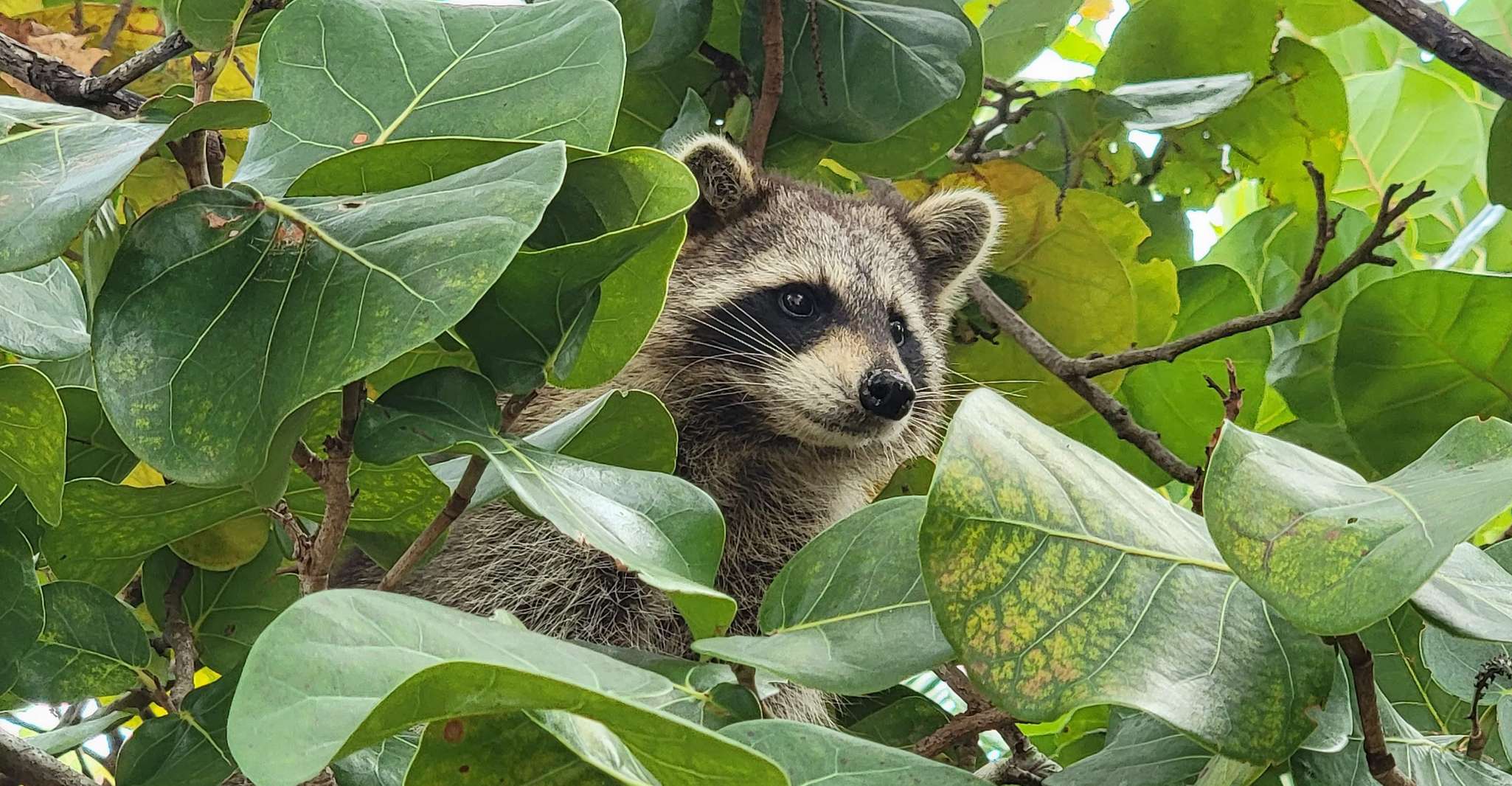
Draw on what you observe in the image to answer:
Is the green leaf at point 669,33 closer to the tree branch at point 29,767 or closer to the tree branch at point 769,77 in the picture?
the tree branch at point 769,77

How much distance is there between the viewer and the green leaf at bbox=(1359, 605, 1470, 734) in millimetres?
1594

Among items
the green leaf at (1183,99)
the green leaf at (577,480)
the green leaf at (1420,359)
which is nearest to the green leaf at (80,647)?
the green leaf at (577,480)

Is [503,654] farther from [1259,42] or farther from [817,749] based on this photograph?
[1259,42]

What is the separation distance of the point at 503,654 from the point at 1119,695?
1.37ft

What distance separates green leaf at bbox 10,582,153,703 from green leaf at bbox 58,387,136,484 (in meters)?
0.13

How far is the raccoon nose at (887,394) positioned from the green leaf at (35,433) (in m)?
1.57

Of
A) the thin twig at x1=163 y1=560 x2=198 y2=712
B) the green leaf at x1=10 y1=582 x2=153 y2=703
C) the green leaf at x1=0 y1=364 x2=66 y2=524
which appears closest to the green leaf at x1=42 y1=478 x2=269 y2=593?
the green leaf at x1=10 y1=582 x2=153 y2=703

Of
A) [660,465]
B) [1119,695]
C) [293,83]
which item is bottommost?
[660,465]

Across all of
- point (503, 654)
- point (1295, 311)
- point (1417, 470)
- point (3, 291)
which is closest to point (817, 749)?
point (503, 654)

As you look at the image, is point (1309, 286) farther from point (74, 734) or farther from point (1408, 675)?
point (74, 734)

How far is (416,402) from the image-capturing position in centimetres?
111

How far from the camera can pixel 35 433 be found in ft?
3.73

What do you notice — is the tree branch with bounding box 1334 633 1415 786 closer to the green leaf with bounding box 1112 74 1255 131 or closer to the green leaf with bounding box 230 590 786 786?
the green leaf with bounding box 230 590 786 786

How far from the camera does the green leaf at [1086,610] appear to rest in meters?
0.95
